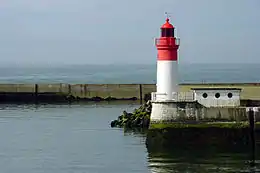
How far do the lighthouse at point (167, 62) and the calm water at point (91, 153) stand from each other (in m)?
2.14

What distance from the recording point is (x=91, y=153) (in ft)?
85.6

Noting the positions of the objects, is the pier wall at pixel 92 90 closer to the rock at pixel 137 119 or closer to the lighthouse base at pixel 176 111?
the rock at pixel 137 119

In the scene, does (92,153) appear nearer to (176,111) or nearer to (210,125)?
(176,111)

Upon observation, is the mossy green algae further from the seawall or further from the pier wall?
the pier wall

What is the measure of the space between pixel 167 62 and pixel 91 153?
4456 mm

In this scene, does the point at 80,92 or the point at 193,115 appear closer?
the point at 193,115

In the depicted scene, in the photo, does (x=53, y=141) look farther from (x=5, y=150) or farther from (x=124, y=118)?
(x=124, y=118)

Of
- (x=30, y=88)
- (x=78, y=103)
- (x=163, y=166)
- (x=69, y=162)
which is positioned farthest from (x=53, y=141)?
(x=30, y=88)

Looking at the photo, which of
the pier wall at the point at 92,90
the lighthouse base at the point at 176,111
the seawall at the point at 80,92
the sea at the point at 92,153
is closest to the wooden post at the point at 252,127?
the sea at the point at 92,153

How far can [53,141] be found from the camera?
97.2 ft

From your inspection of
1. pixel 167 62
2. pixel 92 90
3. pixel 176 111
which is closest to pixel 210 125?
pixel 176 111

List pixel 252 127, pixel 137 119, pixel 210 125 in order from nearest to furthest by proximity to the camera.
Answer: pixel 252 127 → pixel 210 125 → pixel 137 119

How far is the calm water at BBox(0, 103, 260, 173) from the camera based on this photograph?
22.9 metres

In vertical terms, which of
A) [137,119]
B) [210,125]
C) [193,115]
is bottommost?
[137,119]
